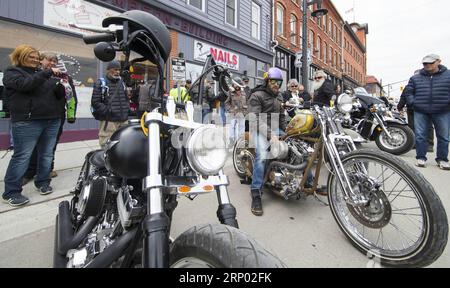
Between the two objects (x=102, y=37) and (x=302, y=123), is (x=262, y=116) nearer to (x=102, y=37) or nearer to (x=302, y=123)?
(x=302, y=123)

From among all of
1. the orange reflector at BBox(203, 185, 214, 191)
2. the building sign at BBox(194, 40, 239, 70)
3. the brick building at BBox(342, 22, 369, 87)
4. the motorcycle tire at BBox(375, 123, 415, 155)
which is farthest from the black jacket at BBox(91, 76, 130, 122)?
the brick building at BBox(342, 22, 369, 87)

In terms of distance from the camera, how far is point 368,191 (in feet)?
6.89

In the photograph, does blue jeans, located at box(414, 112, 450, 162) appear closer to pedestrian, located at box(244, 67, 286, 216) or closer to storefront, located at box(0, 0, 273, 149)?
pedestrian, located at box(244, 67, 286, 216)

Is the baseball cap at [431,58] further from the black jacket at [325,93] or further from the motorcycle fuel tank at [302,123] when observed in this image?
the motorcycle fuel tank at [302,123]

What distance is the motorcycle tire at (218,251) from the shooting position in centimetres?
97

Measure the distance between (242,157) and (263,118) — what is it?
95 cm

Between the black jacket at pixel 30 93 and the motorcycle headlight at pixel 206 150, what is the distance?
8.80ft

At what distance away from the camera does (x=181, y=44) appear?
31.7 feet

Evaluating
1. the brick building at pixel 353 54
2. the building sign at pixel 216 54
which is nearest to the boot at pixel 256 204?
the building sign at pixel 216 54

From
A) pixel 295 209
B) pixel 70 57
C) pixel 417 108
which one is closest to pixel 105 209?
pixel 295 209

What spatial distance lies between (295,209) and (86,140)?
595 cm

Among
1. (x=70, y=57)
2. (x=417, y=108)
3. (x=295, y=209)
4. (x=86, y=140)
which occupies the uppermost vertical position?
(x=70, y=57)

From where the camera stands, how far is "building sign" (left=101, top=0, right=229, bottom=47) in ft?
26.2
